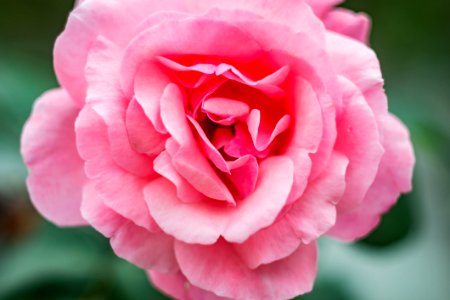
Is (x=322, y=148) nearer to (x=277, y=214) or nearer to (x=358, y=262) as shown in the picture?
(x=277, y=214)

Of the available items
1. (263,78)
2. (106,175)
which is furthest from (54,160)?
(263,78)

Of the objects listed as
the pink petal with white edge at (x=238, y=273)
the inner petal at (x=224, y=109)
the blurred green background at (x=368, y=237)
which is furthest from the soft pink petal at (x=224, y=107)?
the blurred green background at (x=368, y=237)

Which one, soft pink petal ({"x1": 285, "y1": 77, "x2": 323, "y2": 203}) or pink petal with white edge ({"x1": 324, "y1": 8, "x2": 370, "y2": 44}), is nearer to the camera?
soft pink petal ({"x1": 285, "y1": 77, "x2": 323, "y2": 203})

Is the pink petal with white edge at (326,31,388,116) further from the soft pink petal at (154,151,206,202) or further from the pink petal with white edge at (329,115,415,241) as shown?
the soft pink petal at (154,151,206,202)

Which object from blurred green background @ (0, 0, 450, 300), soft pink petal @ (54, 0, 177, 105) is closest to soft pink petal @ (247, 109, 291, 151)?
soft pink petal @ (54, 0, 177, 105)

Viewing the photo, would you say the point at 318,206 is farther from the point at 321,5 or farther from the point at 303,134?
the point at 321,5
